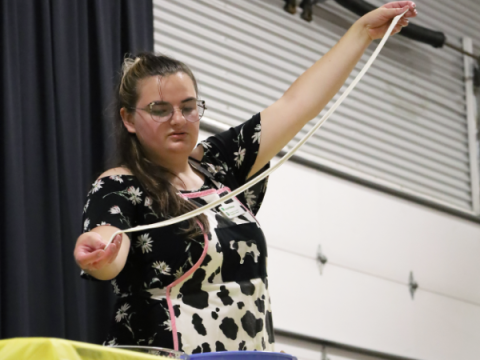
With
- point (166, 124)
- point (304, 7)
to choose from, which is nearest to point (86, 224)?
point (166, 124)

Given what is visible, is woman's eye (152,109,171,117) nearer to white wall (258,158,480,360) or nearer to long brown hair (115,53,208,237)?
long brown hair (115,53,208,237)

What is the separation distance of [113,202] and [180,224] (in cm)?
12

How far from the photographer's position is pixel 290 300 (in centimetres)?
268

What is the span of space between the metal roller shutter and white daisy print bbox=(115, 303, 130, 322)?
146cm

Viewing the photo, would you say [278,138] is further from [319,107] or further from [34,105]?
[34,105]

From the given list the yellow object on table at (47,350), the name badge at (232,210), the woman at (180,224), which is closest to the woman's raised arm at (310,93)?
the woman at (180,224)

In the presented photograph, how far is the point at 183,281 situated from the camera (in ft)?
4.15

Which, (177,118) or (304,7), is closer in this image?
(177,118)

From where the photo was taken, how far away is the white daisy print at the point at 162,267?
126 centimetres

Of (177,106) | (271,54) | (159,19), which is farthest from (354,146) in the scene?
(177,106)

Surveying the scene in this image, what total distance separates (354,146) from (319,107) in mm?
1691

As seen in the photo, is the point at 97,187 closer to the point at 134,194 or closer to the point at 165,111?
the point at 134,194

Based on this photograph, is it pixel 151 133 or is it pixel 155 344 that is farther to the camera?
pixel 151 133

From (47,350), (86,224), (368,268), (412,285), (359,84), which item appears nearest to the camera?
(47,350)
